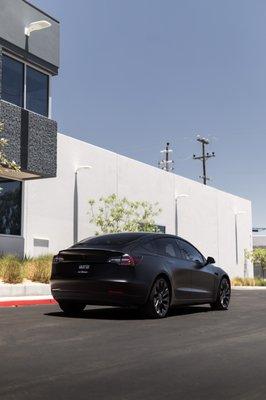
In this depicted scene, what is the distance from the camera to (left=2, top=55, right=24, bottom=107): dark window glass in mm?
19531

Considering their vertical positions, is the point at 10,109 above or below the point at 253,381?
above

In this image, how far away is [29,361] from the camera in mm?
5840

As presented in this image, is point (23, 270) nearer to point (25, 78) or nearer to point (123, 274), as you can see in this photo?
point (25, 78)

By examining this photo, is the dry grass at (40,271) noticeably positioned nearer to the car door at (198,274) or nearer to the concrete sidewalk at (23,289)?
the concrete sidewalk at (23,289)

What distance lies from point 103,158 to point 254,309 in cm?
1503

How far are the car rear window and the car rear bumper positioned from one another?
2.58ft

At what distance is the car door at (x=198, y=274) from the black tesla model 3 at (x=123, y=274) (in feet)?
0.71

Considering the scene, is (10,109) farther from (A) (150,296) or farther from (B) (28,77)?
(A) (150,296)

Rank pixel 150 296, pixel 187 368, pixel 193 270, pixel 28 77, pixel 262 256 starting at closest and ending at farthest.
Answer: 1. pixel 187 368
2. pixel 150 296
3. pixel 193 270
4. pixel 28 77
5. pixel 262 256

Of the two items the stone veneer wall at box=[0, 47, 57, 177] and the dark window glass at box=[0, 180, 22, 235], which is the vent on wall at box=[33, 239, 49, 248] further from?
the stone veneer wall at box=[0, 47, 57, 177]

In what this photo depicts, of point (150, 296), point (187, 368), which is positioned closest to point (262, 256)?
point (150, 296)

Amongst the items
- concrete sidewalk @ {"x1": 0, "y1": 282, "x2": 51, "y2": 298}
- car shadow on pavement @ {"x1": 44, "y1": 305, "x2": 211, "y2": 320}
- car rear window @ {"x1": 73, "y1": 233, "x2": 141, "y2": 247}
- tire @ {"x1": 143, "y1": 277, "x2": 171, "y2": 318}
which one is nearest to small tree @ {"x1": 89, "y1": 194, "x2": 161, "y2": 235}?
concrete sidewalk @ {"x1": 0, "y1": 282, "x2": 51, "y2": 298}

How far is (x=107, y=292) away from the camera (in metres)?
9.69

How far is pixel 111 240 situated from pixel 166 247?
112 cm
